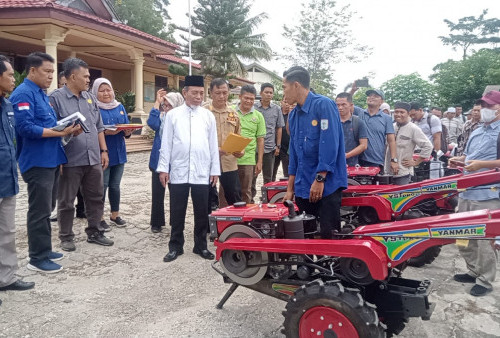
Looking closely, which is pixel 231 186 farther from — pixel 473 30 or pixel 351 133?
pixel 473 30

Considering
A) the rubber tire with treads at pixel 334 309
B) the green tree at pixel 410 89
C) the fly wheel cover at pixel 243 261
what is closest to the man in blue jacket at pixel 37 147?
the fly wheel cover at pixel 243 261

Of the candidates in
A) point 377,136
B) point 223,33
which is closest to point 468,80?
point 223,33

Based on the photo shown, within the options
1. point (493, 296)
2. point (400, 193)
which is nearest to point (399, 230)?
point (400, 193)

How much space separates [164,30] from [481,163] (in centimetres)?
3647

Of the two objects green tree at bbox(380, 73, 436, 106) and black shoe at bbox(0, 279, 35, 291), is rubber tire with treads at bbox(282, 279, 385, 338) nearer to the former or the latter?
black shoe at bbox(0, 279, 35, 291)

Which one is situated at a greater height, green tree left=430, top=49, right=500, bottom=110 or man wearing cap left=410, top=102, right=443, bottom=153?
green tree left=430, top=49, right=500, bottom=110

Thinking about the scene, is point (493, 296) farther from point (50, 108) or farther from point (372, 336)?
point (50, 108)

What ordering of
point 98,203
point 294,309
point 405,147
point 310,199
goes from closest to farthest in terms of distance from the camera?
1. point 294,309
2. point 310,199
3. point 98,203
4. point 405,147

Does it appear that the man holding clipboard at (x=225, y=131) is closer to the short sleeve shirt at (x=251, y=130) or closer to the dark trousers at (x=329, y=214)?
the short sleeve shirt at (x=251, y=130)

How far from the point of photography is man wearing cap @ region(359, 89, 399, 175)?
546 centimetres

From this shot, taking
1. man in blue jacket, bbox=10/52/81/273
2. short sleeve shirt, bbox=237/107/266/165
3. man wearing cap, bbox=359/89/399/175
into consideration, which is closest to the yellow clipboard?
short sleeve shirt, bbox=237/107/266/165

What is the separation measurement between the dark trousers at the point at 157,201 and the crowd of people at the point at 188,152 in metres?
0.02

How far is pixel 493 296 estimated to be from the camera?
3631 millimetres

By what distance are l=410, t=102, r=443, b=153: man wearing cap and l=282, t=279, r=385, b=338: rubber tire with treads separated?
558 cm
